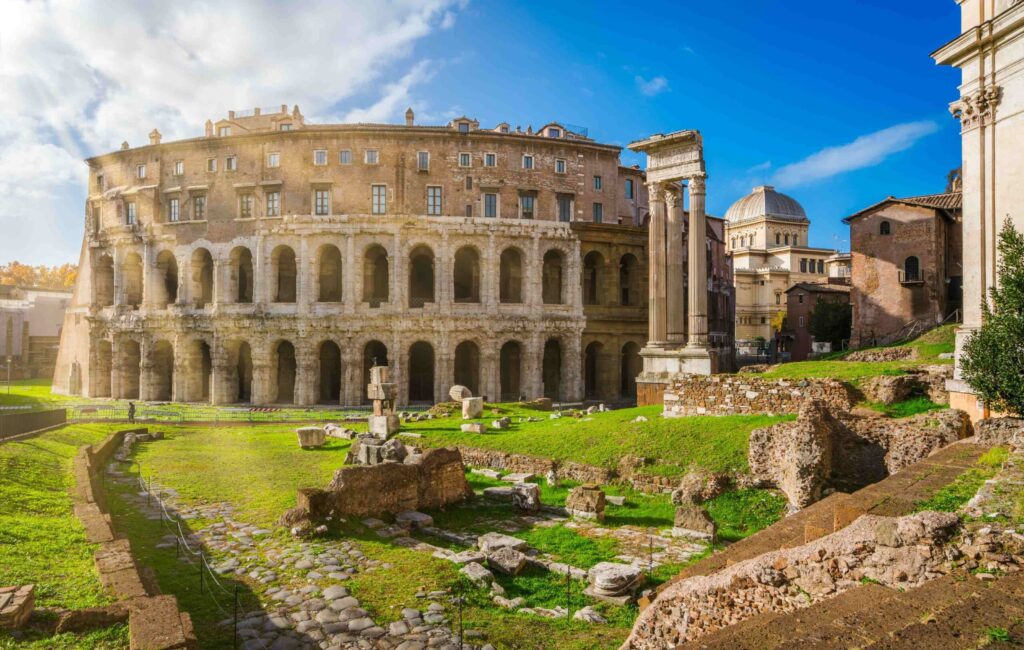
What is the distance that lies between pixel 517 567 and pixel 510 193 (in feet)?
93.7

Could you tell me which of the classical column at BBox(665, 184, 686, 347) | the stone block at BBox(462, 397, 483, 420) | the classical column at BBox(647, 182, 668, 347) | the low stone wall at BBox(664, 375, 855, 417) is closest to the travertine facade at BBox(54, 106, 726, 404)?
the stone block at BBox(462, 397, 483, 420)

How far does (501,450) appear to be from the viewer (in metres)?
17.9

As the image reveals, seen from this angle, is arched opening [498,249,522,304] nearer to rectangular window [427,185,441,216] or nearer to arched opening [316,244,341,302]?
rectangular window [427,185,441,216]

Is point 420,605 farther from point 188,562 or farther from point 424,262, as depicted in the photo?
point 424,262

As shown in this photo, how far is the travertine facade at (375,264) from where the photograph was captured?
34469 mm

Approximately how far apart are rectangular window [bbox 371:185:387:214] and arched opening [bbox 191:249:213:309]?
35.5 ft

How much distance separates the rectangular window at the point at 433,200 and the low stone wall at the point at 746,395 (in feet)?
66.6

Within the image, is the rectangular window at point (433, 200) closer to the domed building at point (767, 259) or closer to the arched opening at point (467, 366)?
the arched opening at point (467, 366)

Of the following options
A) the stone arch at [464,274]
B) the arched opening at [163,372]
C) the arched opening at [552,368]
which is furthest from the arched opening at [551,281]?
the arched opening at [163,372]

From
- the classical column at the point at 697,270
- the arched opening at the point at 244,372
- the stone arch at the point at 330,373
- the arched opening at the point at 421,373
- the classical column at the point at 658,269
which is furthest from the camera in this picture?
the arched opening at the point at 244,372

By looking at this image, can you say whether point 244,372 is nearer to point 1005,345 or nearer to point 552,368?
point 552,368

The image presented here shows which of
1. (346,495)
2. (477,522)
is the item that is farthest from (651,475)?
(346,495)

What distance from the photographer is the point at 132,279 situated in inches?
1559

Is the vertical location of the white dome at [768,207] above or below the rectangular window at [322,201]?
above
